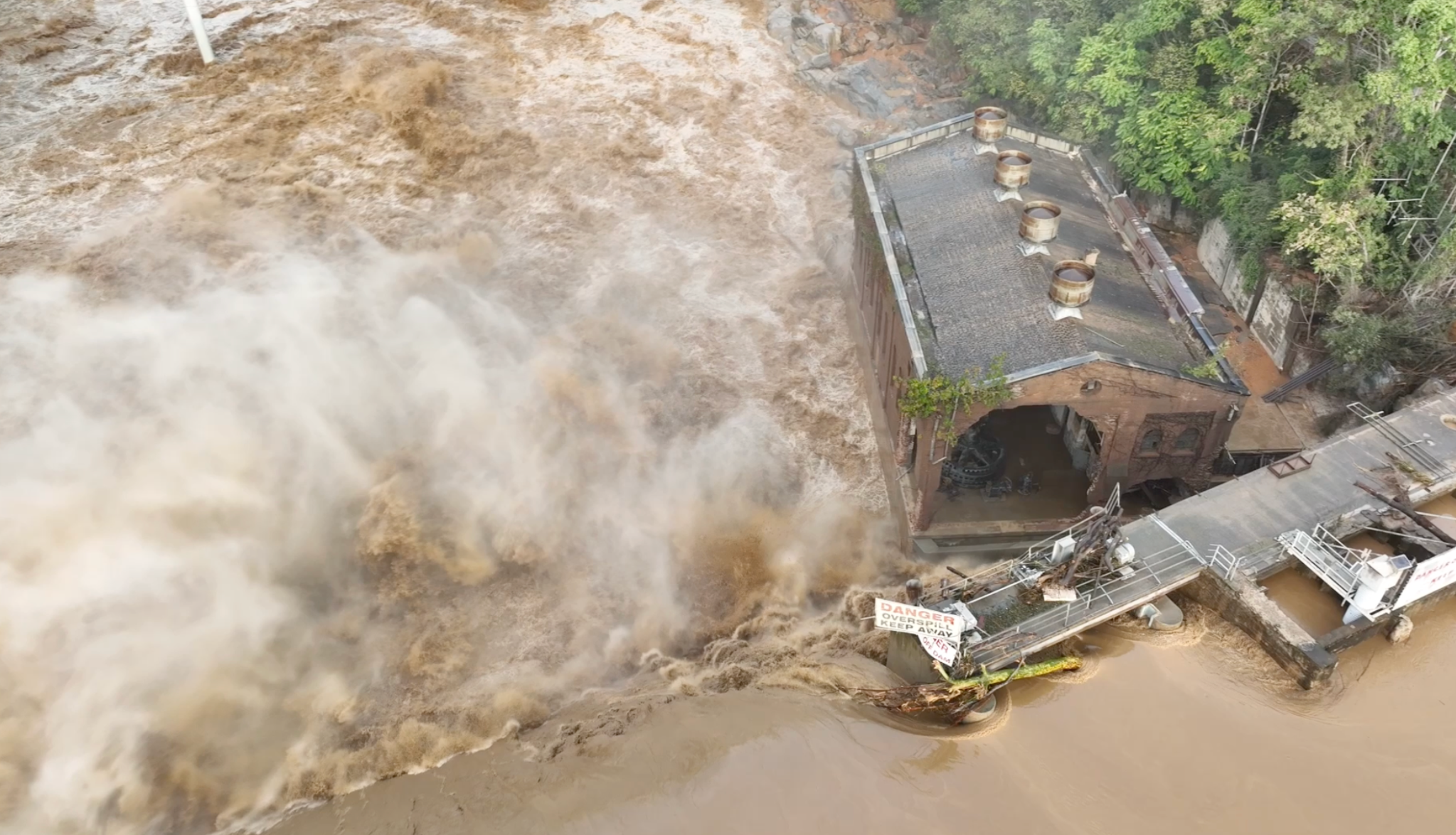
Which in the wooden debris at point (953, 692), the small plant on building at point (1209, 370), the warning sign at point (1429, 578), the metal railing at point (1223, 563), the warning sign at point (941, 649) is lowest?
the wooden debris at point (953, 692)

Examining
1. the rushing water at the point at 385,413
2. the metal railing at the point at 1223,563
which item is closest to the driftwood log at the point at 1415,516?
the metal railing at the point at 1223,563

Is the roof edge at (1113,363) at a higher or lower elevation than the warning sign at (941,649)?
higher

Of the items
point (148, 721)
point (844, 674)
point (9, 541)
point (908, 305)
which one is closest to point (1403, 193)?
point (908, 305)

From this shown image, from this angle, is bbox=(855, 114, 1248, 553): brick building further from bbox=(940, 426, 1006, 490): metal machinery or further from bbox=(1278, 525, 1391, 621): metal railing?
bbox=(1278, 525, 1391, 621): metal railing

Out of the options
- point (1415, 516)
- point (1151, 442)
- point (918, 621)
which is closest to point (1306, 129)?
point (1151, 442)

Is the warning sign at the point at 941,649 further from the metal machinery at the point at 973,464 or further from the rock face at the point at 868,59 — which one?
the rock face at the point at 868,59

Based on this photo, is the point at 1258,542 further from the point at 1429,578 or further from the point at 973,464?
the point at 973,464

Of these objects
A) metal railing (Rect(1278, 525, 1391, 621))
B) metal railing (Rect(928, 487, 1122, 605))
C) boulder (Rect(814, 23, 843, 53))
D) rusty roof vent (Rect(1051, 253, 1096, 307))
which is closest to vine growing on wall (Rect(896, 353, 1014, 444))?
rusty roof vent (Rect(1051, 253, 1096, 307))
